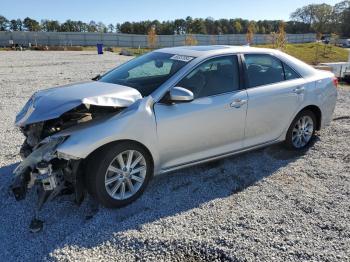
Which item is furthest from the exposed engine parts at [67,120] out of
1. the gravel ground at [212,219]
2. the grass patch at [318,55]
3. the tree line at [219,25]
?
the tree line at [219,25]

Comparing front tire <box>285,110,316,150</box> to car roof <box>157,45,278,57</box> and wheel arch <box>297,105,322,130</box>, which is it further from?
car roof <box>157,45,278,57</box>

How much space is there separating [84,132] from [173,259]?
1.49 m

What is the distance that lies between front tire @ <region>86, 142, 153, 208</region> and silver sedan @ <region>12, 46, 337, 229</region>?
1 cm

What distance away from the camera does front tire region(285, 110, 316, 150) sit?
17.4ft

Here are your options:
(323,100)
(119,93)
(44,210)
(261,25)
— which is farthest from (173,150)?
(261,25)

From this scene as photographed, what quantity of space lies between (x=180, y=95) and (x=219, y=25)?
397 ft

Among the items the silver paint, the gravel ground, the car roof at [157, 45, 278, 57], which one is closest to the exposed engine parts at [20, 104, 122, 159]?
the silver paint

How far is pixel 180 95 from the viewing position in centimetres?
385

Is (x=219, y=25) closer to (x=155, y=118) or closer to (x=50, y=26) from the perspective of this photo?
(x=50, y=26)

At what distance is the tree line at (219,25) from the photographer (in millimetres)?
95375

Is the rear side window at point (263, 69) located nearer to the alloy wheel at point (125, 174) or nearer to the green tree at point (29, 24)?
the alloy wheel at point (125, 174)

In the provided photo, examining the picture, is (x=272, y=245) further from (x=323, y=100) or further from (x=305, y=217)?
(x=323, y=100)

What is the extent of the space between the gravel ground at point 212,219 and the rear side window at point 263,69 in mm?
1167

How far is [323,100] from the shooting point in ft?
18.1
